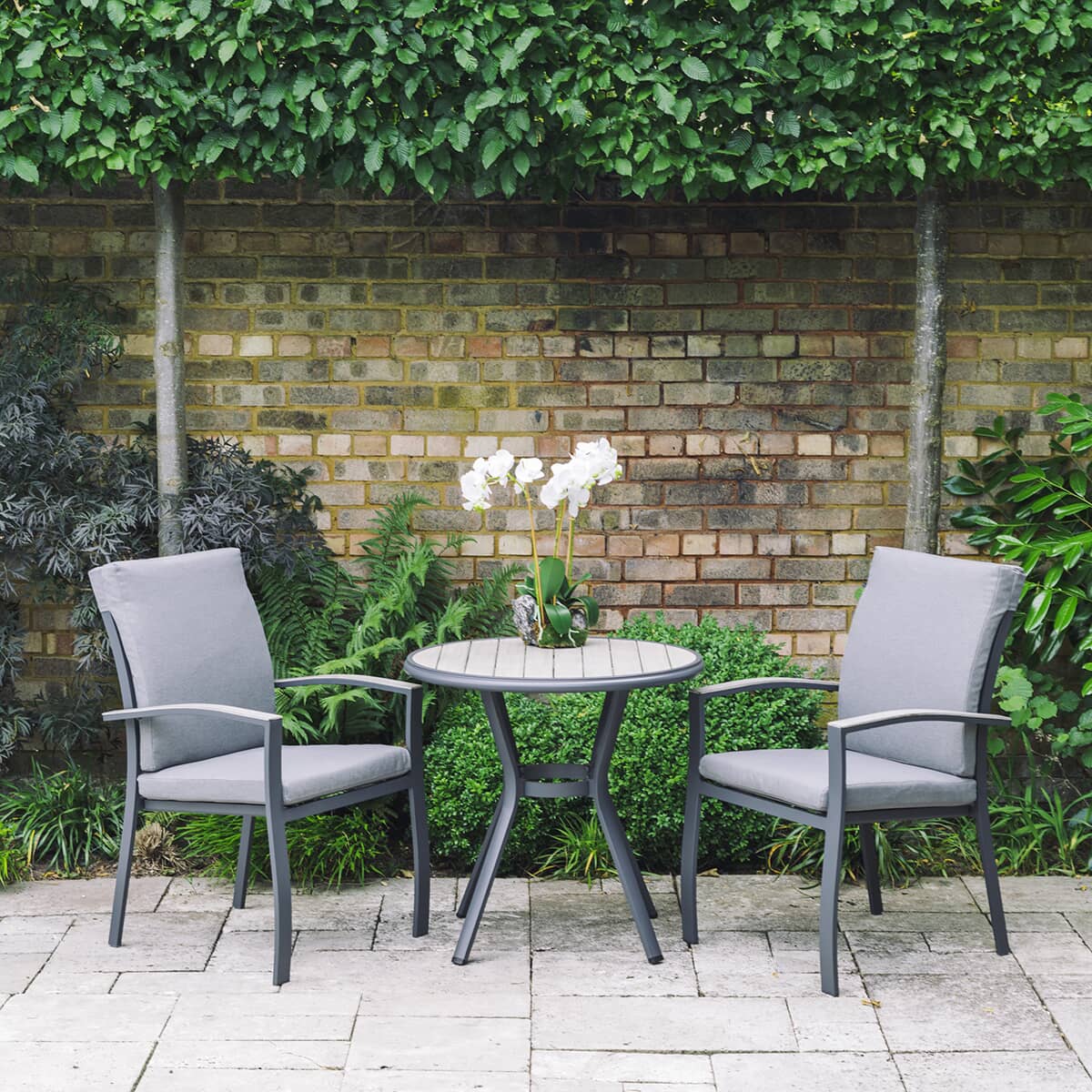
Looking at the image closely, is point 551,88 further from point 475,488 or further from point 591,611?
point 591,611

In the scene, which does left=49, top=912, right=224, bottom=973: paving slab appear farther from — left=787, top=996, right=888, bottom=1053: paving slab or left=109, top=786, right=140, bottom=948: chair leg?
left=787, top=996, right=888, bottom=1053: paving slab

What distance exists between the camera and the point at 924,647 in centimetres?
365

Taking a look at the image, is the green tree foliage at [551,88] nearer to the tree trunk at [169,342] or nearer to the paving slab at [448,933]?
the tree trunk at [169,342]

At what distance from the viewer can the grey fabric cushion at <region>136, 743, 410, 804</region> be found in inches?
133

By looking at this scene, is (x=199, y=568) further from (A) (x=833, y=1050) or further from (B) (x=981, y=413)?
(B) (x=981, y=413)

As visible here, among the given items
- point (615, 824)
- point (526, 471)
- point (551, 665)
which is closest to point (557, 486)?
point (526, 471)

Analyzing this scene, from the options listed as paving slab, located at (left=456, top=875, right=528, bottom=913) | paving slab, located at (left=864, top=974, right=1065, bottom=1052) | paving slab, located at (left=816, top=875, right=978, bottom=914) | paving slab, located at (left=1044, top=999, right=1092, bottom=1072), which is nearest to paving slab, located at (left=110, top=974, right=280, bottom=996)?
paving slab, located at (left=1044, top=999, right=1092, bottom=1072)

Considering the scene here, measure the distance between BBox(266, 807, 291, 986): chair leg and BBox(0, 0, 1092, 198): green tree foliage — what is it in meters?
2.00

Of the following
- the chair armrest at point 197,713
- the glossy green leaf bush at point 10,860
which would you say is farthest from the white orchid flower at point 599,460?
the glossy green leaf bush at point 10,860

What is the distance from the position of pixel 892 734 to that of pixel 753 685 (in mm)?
408

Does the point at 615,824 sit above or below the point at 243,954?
above

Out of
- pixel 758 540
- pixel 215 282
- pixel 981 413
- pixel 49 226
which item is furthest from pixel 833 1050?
pixel 49 226

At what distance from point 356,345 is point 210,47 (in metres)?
1.12

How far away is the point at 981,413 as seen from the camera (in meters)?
4.74
